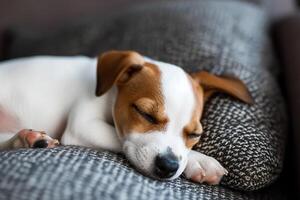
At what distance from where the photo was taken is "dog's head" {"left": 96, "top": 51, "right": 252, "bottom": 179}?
1302 millimetres

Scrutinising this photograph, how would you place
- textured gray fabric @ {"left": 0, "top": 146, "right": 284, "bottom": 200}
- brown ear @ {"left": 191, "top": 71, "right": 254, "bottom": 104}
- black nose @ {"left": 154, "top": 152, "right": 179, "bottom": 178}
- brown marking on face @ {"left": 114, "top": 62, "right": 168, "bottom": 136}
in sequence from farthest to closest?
1. brown ear @ {"left": 191, "top": 71, "right": 254, "bottom": 104}
2. brown marking on face @ {"left": 114, "top": 62, "right": 168, "bottom": 136}
3. black nose @ {"left": 154, "top": 152, "right": 179, "bottom": 178}
4. textured gray fabric @ {"left": 0, "top": 146, "right": 284, "bottom": 200}

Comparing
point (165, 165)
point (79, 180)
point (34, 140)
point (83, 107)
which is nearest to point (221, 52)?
point (83, 107)

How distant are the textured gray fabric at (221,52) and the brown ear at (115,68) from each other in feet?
0.89

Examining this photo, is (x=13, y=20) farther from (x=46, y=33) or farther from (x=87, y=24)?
(x=87, y=24)

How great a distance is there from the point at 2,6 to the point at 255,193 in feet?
5.34

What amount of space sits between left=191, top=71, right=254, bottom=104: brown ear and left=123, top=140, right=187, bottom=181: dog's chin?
0.33 metres

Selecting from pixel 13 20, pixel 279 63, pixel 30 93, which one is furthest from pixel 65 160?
pixel 13 20

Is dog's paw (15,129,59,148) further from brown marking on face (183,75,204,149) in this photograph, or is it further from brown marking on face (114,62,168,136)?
brown marking on face (183,75,204,149)

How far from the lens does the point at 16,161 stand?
1134 millimetres

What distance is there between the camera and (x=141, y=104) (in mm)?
1388

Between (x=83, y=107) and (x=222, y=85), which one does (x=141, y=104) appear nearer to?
(x=83, y=107)

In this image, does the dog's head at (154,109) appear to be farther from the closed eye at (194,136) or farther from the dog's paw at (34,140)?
the dog's paw at (34,140)

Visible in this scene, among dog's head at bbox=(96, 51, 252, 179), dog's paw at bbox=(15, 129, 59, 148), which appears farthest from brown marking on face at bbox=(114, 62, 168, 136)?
dog's paw at bbox=(15, 129, 59, 148)

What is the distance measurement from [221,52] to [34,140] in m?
0.84
